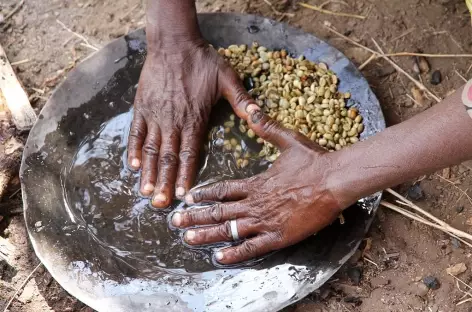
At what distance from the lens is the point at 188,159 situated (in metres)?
2.22

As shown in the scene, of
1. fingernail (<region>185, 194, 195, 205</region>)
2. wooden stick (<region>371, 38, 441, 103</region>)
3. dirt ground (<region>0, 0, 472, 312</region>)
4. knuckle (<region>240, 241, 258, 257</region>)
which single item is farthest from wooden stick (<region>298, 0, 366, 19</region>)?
knuckle (<region>240, 241, 258, 257</region>)

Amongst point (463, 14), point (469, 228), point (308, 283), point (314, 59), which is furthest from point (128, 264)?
point (463, 14)

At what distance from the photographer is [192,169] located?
7.29ft

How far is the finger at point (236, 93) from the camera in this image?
225cm

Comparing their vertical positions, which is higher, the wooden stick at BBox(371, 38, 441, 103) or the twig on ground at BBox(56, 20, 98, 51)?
the twig on ground at BBox(56, 20, 98, 51)

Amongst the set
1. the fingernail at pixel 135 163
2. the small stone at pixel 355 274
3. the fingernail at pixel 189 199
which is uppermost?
the fingernail at pixel 135 163

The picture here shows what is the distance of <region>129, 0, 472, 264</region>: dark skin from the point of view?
1764 millimetres

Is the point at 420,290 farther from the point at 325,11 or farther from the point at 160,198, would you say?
the point at 325,11

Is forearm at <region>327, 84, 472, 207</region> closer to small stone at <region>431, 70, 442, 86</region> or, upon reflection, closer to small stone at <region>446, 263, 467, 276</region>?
small stone at <region>446, 263, 467, 276</region>

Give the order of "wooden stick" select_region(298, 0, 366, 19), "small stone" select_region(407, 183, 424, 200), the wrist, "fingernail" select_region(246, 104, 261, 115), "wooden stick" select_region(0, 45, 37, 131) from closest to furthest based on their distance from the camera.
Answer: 1. the wrist
2. "fingernail" select_region(246, 104, 261, 115)
3. "small stone" select_region(407, 183, 424, 200)
4. "wooden stick" select_region(0, 45, 37, 131)
5. "wooden stick" select_region(298, 0, 366, 19)

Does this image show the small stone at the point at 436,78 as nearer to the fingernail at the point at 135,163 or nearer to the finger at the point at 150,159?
the finger at the point at 150,159

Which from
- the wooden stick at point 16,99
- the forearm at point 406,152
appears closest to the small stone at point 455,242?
the forearm at point 406,152

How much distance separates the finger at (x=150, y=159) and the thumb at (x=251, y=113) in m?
0.32

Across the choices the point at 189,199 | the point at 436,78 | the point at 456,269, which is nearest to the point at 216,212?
the point at 189,199
